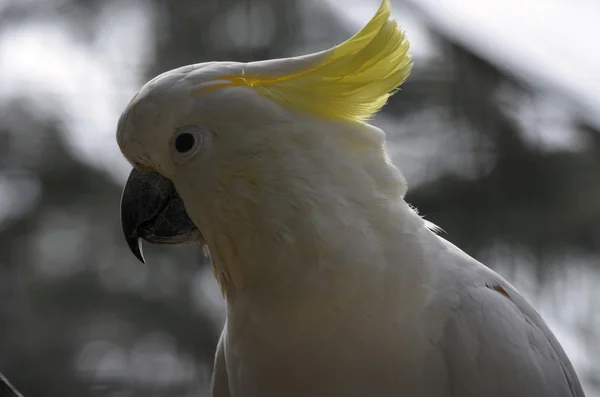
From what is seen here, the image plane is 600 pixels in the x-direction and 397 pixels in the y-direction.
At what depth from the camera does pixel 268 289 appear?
138cm

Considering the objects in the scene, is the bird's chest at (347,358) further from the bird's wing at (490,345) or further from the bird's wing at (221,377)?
the bird's wing at (221,377)

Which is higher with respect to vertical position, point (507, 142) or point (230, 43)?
point (230, 43)

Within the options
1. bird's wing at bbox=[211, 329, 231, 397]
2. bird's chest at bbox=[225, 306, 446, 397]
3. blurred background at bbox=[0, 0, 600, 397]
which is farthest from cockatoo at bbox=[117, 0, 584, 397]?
blurred background at bbox=[0, 0, 600, 397]

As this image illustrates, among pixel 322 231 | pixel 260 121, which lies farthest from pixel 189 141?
pixel 322 231

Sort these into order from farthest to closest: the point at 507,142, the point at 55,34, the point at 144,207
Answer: the point at 55,34 → the point at 507,142 → the point at 144,207

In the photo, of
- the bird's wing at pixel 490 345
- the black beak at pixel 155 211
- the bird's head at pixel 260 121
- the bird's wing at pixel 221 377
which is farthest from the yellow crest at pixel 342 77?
the bird's wing at pixel 221 377

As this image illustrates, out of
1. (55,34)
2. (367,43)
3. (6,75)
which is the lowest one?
(6,75)

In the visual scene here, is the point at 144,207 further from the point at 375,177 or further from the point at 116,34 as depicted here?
the point at 116,34

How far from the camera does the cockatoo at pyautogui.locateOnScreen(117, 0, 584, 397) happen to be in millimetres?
1339

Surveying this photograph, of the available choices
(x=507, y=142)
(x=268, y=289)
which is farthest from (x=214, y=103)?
(x=507, y=142)

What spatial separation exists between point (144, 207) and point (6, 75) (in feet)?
10.0

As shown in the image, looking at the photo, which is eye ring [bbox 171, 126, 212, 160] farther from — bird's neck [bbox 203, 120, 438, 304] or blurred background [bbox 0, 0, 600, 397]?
blurred background [bbox 0, 0, 600, 397]

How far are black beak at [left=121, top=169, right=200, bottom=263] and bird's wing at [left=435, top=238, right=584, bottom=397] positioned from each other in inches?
20.6

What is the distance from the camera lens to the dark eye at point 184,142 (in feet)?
4.60
